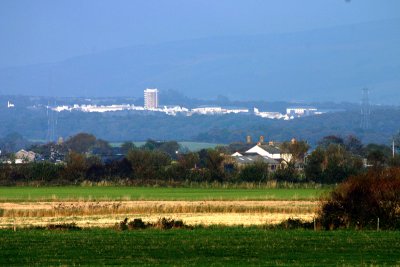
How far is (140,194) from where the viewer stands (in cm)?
6481

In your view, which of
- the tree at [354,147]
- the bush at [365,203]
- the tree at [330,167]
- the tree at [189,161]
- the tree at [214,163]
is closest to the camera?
the bush at [365,203]

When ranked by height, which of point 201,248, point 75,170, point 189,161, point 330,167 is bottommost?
point 201,248

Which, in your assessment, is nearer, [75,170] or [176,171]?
[75,170]

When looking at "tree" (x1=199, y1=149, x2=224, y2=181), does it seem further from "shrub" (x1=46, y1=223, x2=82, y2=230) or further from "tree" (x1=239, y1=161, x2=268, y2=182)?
"shrub" (x1=46, y1=223, x2=82, y2=230)

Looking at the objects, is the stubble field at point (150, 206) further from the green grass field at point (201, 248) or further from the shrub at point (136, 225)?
the green grass field at point (201, 248)

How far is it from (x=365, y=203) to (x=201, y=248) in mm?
9811

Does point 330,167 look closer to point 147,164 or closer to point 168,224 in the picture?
point 147,164

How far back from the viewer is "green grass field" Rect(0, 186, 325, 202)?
197 feet

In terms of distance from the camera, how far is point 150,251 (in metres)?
28.3

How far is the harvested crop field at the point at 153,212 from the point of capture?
137ft

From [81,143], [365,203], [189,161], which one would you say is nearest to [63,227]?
[365,203]

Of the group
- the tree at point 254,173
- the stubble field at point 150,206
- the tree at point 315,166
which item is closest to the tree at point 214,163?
the tree at point 254,173

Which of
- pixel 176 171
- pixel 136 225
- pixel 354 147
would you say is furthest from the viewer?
pixel 354 147

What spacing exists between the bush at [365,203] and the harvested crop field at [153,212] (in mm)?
2972
